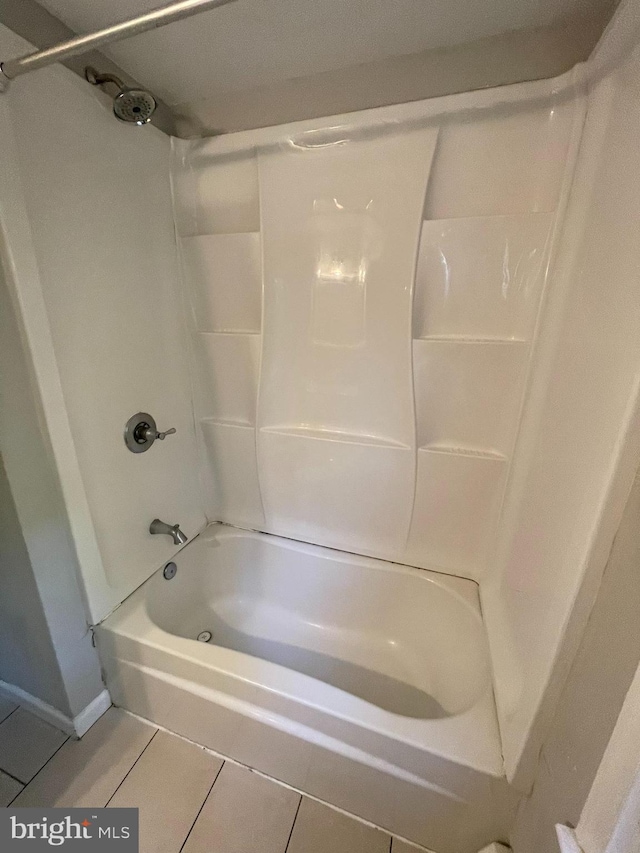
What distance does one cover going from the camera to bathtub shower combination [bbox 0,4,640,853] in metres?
0.88

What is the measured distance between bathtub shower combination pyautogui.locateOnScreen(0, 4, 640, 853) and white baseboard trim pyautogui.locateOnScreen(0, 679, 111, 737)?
82 millimetres

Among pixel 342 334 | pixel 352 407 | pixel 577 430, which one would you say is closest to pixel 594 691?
pixel 577 430

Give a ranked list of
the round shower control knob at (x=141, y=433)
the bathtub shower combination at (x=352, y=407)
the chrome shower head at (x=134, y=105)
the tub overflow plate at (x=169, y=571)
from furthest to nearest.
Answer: the tub overflow plate at (x=169, y=571) < the round shower control knob at (x=141, y=433) < the chrome shower head at (x=134, y=105) < the bathtub shower combination at (x=352, y=407)

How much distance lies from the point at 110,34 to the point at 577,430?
1.19 m

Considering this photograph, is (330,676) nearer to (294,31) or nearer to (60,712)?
(60,712)

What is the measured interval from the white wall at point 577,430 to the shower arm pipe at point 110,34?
0.82 meters

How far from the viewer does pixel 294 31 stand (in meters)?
1.01

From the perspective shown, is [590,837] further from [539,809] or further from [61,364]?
[61,364]

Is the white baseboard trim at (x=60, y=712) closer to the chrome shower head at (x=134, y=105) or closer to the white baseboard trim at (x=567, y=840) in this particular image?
the white baseboard trim at (x=567, y=840)

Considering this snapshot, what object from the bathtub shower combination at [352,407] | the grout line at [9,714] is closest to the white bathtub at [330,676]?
the bathtub shower combination at [352,407]

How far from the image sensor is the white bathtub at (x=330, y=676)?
3.13 feet

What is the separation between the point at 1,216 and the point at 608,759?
150 cm

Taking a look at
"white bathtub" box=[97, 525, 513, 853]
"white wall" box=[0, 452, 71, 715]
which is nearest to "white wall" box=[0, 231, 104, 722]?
"white wall" box=[0, 452, 71, 715]

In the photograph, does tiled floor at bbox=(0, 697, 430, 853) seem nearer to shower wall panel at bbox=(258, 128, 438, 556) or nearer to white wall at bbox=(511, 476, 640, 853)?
white wall at bbox=(511, 476, 640, 853)
